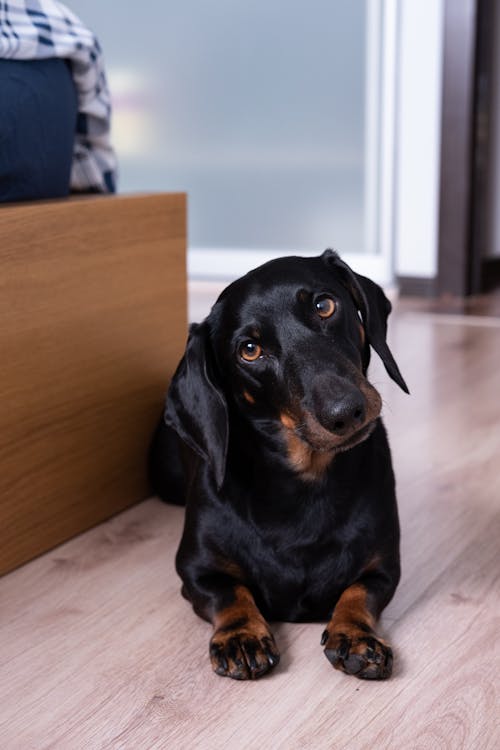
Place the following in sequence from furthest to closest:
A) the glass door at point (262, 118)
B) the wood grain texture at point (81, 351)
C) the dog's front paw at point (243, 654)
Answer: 1. the glass door at point (262, 118)
2. the wood grain texture at point (81, 351)
3. the dog's front paw at point (243, 654)

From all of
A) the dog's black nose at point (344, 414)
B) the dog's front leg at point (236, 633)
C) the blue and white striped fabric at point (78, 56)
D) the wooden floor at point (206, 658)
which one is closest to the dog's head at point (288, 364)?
the dog's black nose at point (344, 414)

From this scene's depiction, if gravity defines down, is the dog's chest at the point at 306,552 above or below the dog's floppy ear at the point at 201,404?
below

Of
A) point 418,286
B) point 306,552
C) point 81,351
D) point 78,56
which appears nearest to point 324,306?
point 306,552

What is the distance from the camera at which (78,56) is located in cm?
198

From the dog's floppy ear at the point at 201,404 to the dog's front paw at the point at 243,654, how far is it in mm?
212

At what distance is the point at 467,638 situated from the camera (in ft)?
4.81

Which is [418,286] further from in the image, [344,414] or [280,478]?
[344,414]

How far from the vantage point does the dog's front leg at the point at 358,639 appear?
1330 millimetres

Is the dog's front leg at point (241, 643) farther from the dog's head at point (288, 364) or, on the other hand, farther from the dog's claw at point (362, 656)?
the dog's head at point (288, 364)

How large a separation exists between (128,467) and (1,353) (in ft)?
1.60

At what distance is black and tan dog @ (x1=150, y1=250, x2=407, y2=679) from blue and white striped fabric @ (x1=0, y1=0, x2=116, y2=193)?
0.69 metres

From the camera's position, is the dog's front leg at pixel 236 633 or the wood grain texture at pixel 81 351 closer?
the dog's front leg at pixel 236 633

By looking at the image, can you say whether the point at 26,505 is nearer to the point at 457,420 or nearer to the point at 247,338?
the point at 247,338

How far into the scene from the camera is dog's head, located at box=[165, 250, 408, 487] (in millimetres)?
1322
